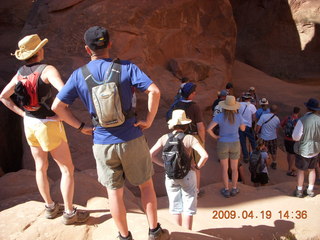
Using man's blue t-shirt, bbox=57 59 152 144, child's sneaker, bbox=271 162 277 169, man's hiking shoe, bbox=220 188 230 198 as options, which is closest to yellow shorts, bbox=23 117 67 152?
man's blue t-shirt, bbox=57 59 152 144

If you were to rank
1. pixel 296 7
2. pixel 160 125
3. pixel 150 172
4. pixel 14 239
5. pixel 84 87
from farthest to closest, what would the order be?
pixel 296 7, pixel 160 125, pixel 14 239, pixel 150 172, pixel 84 87

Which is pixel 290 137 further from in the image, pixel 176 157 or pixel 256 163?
pixel 176 157

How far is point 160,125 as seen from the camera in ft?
25.8

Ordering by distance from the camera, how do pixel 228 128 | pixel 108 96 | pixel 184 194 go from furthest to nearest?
pixel 228 128 → pixel 184 194 → pixel 108 96

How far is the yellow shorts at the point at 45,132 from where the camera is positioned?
3205mm

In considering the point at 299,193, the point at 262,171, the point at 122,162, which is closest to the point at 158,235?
the point at 122,162

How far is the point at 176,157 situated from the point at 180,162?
7cm

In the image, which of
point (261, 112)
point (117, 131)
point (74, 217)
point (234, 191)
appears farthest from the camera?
point (261, 112)

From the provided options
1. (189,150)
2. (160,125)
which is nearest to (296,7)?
(160,125)

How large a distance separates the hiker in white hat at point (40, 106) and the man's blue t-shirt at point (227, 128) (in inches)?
94.9

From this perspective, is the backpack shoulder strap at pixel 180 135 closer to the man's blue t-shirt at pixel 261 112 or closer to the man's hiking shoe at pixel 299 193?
the man's hiking shoe at pixel 299 193

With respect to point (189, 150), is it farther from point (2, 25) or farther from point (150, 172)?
point (2, 25)

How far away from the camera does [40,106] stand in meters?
3.17

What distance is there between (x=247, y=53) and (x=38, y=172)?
15.1 m
